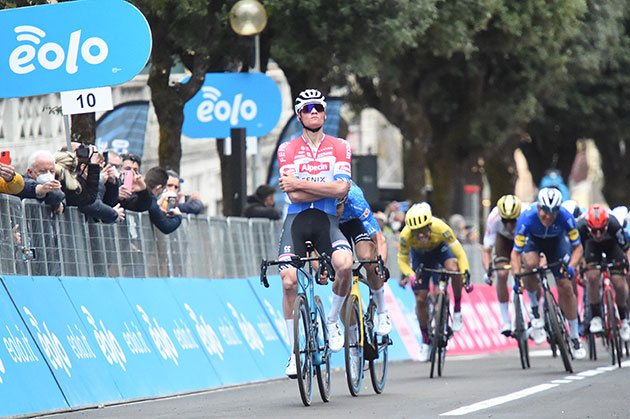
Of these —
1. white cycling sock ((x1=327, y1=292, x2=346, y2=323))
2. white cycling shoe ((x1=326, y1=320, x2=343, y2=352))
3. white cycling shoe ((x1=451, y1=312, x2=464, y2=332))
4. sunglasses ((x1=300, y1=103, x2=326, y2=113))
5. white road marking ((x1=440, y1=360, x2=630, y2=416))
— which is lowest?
white road marking ((x1=440, y1=360, x2=630, y2=416))

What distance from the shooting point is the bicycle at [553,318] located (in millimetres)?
15742

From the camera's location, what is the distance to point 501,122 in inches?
1377

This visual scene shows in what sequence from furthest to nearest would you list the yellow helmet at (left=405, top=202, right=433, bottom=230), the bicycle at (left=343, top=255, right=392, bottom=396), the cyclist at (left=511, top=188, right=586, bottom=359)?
the cyclist at (left=511, top=188, right=586, bottom=359), the yellow helmet at (left=405, top=202, right=433, bottom=230), the bicycle at (left=343, top=255, right=392, bottom=396)

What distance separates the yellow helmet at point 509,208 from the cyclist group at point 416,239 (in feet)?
0.04

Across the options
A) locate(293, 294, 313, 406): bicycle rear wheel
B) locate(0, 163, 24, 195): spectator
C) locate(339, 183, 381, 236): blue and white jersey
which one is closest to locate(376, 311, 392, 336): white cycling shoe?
locate(339, 183, 381, 236): blue and white jersey

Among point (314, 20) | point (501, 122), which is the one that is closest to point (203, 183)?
point (501, 122)

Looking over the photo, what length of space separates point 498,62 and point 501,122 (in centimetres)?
136

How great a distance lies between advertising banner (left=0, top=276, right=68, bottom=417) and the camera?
10.9m

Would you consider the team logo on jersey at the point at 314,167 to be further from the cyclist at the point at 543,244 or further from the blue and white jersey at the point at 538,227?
the blue and white jersey at the point at 538,227

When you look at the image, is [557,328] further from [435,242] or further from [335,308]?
[335,308]

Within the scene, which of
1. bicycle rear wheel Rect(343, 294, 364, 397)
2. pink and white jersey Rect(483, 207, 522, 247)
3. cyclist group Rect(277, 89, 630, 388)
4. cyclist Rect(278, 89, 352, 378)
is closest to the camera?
cyclist Rect(278, 89, 352, 378)

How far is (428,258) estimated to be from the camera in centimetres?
1700

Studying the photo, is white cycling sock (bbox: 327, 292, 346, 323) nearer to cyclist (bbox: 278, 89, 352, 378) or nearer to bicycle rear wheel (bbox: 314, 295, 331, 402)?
bicycle rear wheel (bbox: 314, 295, 331, 402)

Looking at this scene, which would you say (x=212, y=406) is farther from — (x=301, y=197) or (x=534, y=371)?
(x=534, y=371)
